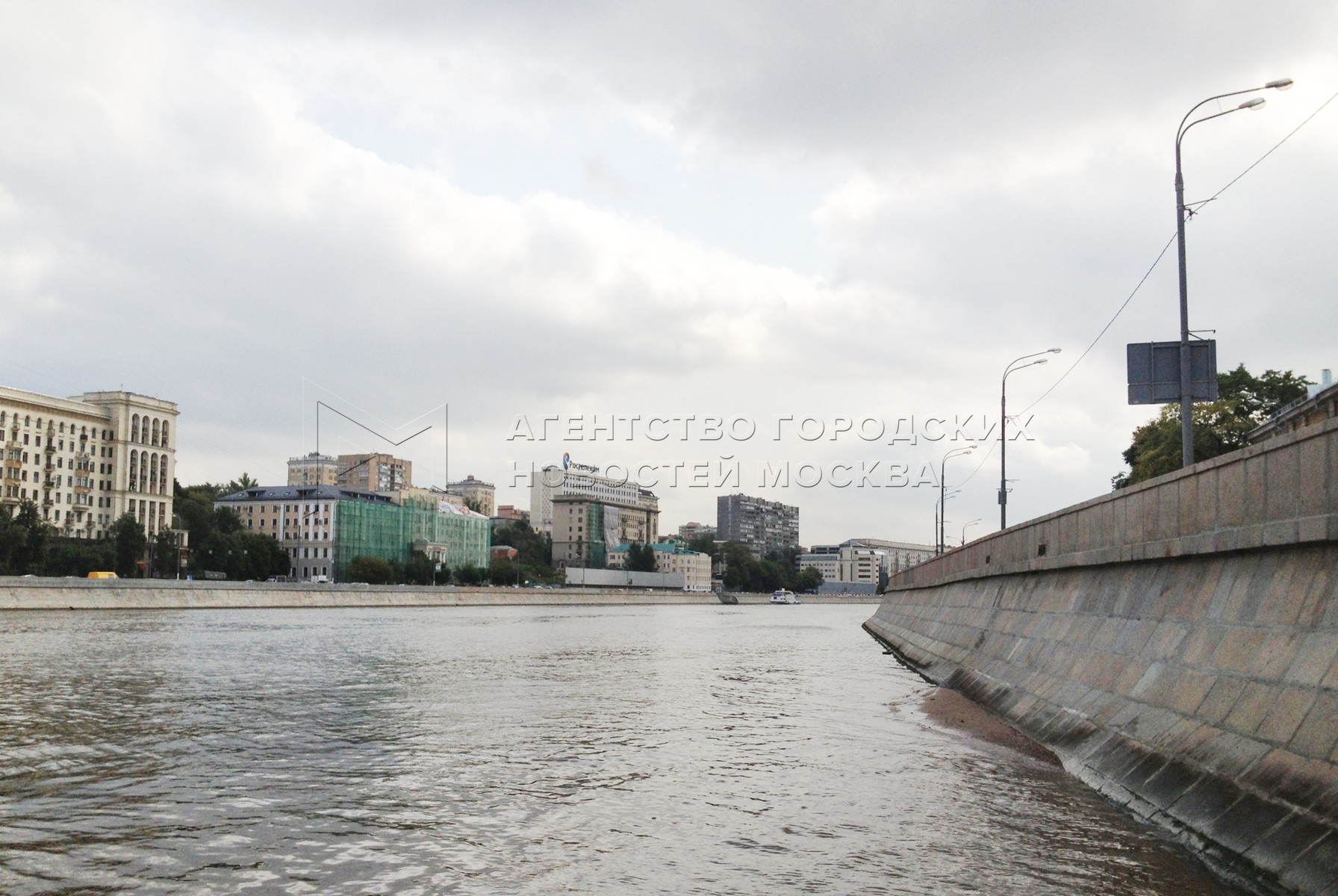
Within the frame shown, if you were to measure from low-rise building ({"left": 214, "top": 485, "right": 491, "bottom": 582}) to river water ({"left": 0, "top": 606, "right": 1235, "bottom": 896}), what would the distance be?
14799 centimetres

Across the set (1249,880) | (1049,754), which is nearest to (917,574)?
(1049,754)

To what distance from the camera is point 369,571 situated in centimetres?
15638

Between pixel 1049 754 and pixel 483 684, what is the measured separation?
16.3m

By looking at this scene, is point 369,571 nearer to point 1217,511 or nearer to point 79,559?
point 79,559

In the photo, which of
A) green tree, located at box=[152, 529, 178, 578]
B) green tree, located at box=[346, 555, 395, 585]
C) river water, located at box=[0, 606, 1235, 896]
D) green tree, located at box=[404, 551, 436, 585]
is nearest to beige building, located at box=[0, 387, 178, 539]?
green tree, located at box=[152, 529, 178, 578]

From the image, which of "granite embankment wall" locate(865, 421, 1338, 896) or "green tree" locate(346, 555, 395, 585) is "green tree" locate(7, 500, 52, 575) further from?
"granite embankment wall" locate(865, 421, 1338, 896)

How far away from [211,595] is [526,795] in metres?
86.7

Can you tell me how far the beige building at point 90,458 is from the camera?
5832 inches

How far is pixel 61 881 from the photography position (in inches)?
376

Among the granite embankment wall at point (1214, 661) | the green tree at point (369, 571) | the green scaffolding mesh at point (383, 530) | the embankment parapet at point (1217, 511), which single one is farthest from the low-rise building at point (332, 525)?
the granite embankment wall at point (1214, 661)

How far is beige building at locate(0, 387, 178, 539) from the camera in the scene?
486ft

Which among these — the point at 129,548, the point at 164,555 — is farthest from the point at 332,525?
the point at 129,548

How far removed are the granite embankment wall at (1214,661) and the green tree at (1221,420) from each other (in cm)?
5665

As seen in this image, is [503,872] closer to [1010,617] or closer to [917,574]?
[1010,617]
